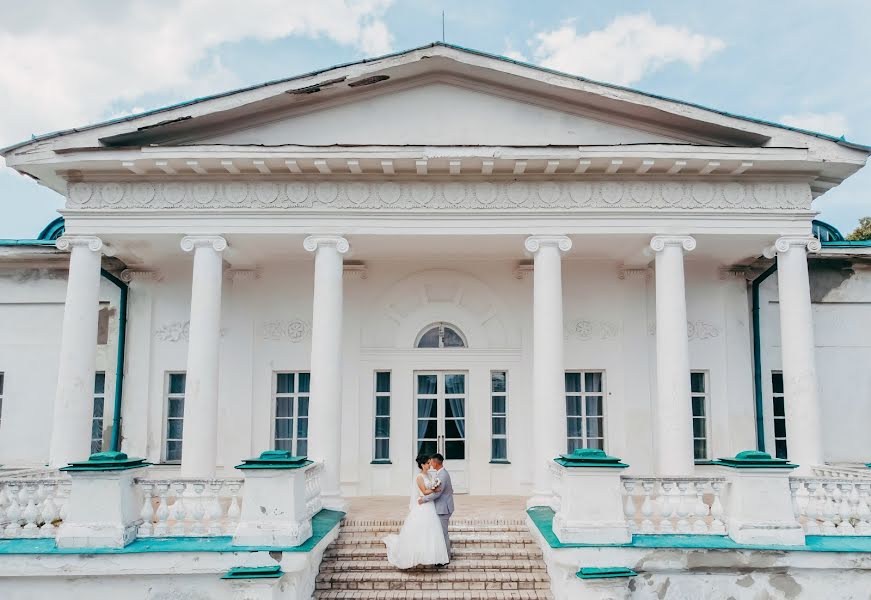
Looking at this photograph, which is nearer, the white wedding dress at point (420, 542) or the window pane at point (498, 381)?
the white wedding dress at point (420, 542)

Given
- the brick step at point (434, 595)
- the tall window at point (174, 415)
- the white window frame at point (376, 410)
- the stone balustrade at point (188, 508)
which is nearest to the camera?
the brick step at point (434, 595)

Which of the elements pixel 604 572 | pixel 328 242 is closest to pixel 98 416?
pixel 328 242

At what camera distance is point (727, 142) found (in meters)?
11.2

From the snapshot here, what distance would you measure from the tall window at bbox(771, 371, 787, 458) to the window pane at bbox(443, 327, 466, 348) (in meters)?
5.34

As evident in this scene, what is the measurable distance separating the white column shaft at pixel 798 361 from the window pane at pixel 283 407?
7.73m

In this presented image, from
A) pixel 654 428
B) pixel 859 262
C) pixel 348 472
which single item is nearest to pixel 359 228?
pixel 348 472

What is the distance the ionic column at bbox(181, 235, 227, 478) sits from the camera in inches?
412

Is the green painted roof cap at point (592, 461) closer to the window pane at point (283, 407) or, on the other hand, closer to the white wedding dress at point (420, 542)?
the white wedding dress at point (420, 542)

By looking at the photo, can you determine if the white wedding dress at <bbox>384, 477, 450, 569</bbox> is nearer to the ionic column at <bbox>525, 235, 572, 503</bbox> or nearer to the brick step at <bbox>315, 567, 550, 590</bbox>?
the brick step at <bbox>315, 567, 550, 590</bbox>

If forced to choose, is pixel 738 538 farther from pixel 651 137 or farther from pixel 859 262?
pixel 859 262

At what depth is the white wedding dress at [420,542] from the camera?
27.2 ft

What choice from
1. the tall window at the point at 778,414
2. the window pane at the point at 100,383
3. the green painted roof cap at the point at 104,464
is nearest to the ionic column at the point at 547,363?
the tall window at the point at 778,414

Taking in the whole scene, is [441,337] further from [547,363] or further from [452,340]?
[547,363]

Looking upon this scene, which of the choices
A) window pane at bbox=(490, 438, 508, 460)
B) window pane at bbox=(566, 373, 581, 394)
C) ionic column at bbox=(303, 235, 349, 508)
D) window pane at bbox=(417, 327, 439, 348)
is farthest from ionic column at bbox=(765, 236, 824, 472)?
ionic column at bbox=(303, 235, 349, 508)
